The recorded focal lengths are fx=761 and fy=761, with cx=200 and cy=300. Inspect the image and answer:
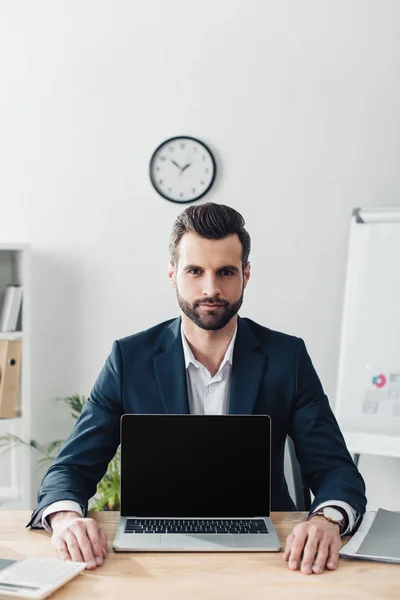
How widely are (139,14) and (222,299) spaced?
2.24 meters

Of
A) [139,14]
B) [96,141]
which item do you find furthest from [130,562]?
[139,14]

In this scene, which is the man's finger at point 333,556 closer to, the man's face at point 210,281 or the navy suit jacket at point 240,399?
the navy suit jacket at point 240,399

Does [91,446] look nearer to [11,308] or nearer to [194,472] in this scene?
[194,472]

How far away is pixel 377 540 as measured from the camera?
1.49m

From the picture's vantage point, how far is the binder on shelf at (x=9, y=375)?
3.28m

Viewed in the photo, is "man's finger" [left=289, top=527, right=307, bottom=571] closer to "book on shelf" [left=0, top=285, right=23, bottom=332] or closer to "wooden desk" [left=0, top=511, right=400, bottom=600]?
"wooden desk" [left=0, top=511, right=400, bottom=600]

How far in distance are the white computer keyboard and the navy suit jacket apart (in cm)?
38

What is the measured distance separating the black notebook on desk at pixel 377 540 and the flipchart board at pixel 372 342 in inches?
59.9

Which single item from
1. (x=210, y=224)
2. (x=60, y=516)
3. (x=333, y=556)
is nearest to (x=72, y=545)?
(x=60, y=516)

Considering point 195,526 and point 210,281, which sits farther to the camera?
point 210,281

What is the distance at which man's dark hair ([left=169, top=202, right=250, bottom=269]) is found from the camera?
5.81 feet

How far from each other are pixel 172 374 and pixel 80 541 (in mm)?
526

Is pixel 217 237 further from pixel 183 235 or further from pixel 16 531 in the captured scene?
pixel 16 531

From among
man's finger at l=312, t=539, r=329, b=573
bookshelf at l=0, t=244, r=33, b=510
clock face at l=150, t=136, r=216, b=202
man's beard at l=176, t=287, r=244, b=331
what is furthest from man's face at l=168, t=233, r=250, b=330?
clock face at l=150, t=136, r=216, b=202
